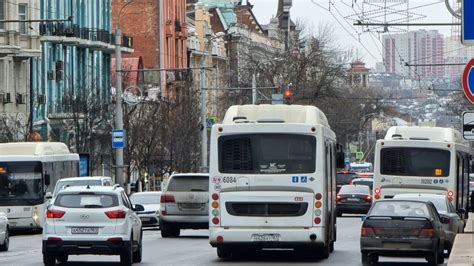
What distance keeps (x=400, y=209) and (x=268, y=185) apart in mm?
2597

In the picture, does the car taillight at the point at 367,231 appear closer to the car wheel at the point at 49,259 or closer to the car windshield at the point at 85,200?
the car windshield at the point at 85,200

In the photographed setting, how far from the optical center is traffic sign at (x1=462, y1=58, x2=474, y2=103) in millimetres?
Answer: 20672

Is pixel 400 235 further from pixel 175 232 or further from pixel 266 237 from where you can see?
pixel 175 232

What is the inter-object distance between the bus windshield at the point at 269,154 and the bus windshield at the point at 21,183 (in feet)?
59.2

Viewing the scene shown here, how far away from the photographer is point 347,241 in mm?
39750

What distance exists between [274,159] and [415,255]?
328 centimetres

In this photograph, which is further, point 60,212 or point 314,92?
point 314,92

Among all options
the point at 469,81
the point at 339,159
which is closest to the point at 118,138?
the point at 339,159

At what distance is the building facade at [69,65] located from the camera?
71.1 meters

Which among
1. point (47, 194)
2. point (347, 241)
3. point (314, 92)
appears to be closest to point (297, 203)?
point (347, 241)

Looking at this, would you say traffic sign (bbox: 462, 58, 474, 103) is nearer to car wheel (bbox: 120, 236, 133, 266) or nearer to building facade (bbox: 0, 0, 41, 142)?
car wheel (bbox: 120, 236, 133, 266)

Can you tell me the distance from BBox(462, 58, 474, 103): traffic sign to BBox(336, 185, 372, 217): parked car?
38852mm

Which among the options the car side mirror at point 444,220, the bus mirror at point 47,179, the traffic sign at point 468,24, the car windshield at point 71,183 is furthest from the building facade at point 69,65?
the traffic sign at point 468,24

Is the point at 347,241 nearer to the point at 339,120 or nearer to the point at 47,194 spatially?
the point at 47,194
